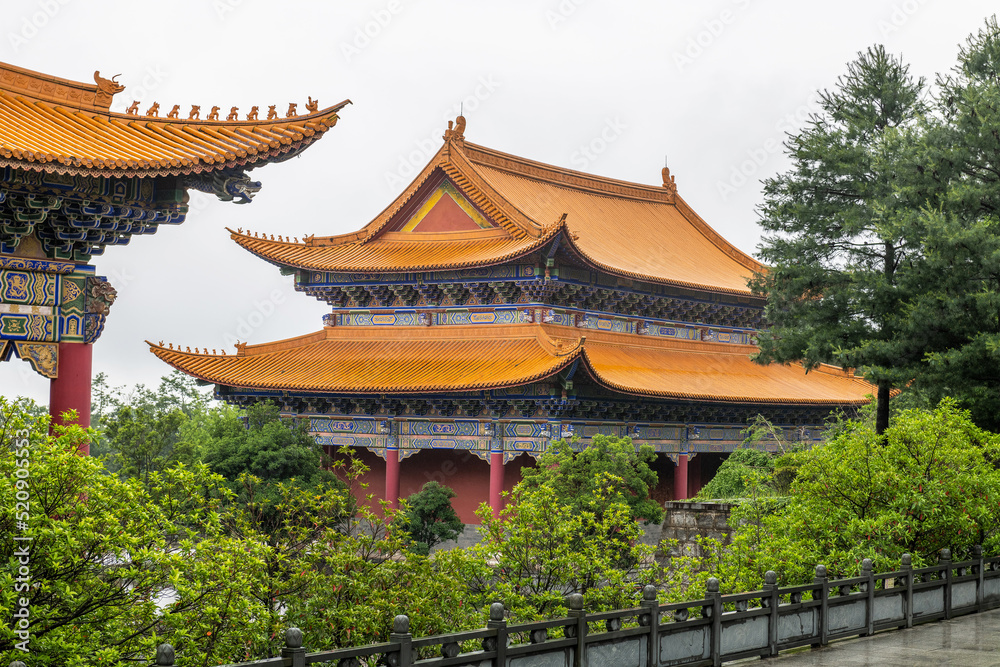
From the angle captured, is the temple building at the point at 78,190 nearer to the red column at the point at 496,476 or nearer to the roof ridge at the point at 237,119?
the roof ridge at the point at 237,119

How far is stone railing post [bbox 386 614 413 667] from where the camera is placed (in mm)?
8344

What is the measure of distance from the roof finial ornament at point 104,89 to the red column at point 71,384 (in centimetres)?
366

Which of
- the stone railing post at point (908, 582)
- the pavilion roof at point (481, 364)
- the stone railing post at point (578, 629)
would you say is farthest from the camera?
the pavilion roof at point (481, 364)

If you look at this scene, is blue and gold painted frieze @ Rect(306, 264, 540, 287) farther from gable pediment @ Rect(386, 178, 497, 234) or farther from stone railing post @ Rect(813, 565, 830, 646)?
stone railing post @ Rect(813, 565, 830, 646)

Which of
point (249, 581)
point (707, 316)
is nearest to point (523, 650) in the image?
point (249, 581)

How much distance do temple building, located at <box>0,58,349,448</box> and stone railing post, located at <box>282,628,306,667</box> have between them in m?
6.37

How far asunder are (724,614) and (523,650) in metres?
2.67

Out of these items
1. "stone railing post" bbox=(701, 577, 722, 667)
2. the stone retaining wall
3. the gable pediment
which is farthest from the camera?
the gable pediment

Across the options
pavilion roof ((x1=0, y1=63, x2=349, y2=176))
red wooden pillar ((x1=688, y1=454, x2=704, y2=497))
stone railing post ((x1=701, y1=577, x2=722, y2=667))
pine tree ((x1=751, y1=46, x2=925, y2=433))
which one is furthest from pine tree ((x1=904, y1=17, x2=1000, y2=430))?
red wooden pillar ((x1=688, y1=454, x2=704, y2=497))

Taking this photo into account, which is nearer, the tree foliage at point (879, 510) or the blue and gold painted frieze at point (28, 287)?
the blue and gold painted frieze at point (28, 287)

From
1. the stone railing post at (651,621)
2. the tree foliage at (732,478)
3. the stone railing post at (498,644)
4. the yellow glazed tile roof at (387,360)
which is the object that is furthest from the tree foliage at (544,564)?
the tree foliage at (732,478)

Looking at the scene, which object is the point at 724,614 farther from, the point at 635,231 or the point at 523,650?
the point at 635,231

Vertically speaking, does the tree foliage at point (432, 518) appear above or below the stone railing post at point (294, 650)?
below

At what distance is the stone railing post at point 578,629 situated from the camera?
31.7ft
